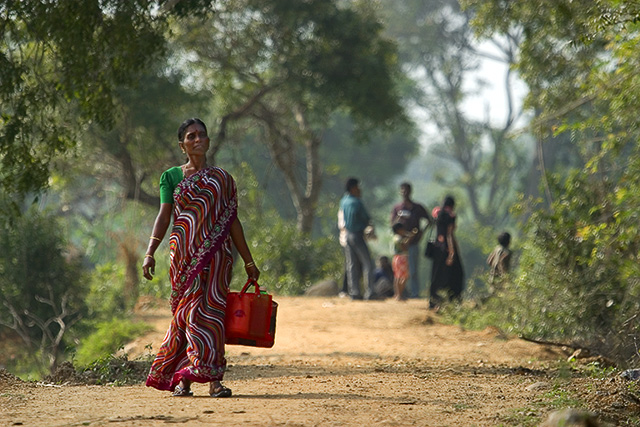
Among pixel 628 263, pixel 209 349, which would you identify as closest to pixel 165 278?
pixel 628 263

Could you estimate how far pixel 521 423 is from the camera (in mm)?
5574

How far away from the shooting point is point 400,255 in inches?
651

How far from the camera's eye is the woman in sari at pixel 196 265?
6375 mm

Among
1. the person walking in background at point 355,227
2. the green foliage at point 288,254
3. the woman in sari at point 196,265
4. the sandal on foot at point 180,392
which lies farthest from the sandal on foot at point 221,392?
the green foliage at point 288,254

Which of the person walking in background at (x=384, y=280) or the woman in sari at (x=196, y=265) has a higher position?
the person walking in background at (x=384, y=280)

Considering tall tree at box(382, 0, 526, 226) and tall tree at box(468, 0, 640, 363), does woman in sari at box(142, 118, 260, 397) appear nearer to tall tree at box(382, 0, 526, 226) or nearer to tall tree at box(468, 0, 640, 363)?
tall tree at box(468, 0, 640, 363)

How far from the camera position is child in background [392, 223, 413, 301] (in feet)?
53.2

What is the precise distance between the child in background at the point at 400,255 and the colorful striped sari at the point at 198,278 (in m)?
9.70

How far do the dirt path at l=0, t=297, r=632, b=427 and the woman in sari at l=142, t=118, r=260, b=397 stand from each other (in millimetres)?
207

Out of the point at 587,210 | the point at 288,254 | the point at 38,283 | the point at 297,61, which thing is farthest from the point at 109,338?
the point at 297,61

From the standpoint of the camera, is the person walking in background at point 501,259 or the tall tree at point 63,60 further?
the person walking in background at point 501,259

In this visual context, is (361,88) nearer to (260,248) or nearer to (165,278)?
(260,248)

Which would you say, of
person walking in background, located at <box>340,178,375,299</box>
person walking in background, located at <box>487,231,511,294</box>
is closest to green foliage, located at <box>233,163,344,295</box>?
person walking in background, located at <box>340,178,375,299</box>

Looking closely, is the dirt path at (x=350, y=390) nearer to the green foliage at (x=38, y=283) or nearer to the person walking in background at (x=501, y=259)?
the person walking in background at (x=501, y=259)
